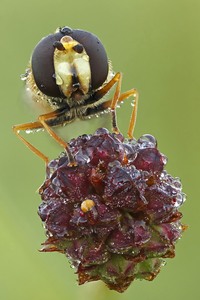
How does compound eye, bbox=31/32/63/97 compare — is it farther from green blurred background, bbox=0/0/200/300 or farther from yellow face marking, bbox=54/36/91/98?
green blurred background, bbox=0/0/200/300

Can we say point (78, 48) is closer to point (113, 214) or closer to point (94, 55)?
point (94, 55)

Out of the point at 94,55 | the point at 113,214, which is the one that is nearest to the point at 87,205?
the point at 113,214

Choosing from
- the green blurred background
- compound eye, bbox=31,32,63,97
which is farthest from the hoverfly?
the green blurred background

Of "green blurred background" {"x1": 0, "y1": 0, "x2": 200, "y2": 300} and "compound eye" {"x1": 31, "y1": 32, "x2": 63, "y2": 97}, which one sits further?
"green blurred background" {"x1": 0, "y1": 0, "x2": 200, "y2": 300}

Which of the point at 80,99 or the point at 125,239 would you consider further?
the point at 80,99

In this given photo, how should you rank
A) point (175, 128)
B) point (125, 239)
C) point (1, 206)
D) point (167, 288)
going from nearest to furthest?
point (125, 239) < point (1, 206) < point (167, 288) < point (175, 128)

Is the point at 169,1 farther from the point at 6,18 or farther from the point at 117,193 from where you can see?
the point at 117,193

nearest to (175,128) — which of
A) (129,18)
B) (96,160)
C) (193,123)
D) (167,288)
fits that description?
(193,123)
